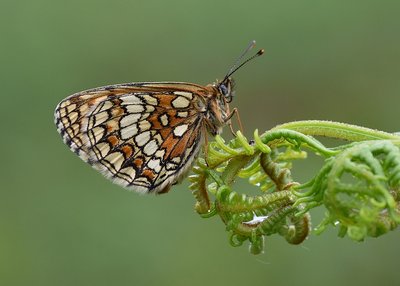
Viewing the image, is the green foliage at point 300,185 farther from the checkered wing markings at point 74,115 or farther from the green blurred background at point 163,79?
the green blurred background at point 163,79

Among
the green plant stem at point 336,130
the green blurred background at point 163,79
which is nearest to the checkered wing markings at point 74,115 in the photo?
the green plant stem at point 336,130

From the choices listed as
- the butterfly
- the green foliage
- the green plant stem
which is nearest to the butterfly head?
the butterfly

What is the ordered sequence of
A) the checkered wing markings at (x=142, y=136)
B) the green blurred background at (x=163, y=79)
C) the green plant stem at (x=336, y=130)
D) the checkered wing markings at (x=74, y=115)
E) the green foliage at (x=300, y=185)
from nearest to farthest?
the green foliage at (x=300, y=185), the green plant stem at (x=336, y=130), the checkered wing markings at (x=142, y=136), the checkered wing markings at (x=74, y=115), the green blurred background at (x=163, y=79)

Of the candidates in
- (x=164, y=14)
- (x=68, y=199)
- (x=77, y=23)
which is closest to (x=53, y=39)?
(x=77, y=23)

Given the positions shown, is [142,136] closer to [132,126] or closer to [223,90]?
[132,126]

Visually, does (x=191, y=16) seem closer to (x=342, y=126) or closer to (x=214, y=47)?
(x=214, y=47)

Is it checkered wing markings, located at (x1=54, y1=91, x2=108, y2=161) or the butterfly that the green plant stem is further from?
checkered wing markings, located at (x1=54, y1=91, x2=108, y2=161)

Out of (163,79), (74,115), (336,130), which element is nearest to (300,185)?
(336,130)
